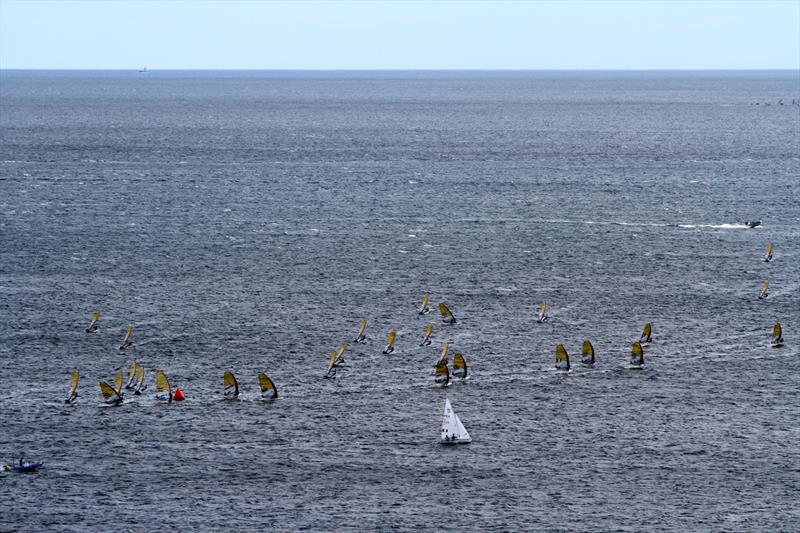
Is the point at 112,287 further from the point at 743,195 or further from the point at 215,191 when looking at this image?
the point at 743,195

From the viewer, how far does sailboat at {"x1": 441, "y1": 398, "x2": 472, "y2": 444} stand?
54875 millimetres

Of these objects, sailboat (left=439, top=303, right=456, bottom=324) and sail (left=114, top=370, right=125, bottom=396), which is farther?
sailboat (left=439, top=303, right=456, bottom=324)

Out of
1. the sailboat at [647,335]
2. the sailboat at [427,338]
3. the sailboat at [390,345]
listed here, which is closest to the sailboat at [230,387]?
the sailboat at [390,345]

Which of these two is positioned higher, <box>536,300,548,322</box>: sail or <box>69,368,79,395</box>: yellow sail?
<box>536,300,548,322</box>: sail

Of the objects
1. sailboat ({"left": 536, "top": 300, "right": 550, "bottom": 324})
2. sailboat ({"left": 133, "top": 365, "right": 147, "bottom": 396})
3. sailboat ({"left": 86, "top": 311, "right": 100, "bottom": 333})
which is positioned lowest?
sailboat ({"left": 133, "top": 365, "right": 147, "bottom": 396})

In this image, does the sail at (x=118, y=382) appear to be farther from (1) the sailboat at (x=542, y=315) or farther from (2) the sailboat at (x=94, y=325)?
(1) the sailboat at (x=542, y=315)

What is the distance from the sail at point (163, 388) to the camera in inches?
2398

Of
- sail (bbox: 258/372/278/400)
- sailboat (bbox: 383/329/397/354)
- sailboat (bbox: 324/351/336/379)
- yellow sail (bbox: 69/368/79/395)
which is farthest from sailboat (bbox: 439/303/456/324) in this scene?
yellow sail (bbox: 69/368/79/395)

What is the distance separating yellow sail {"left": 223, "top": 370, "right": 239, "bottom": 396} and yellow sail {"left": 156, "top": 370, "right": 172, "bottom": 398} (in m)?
2.95

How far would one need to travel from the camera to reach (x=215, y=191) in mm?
141250

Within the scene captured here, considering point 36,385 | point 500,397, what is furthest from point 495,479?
point 36,385

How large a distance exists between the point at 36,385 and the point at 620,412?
102 feet

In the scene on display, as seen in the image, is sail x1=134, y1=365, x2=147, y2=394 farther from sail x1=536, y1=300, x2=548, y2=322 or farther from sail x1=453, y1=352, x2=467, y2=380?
sail x1=536, y1=300, x2=548, y2=322

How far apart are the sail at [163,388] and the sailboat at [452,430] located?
15.1m
